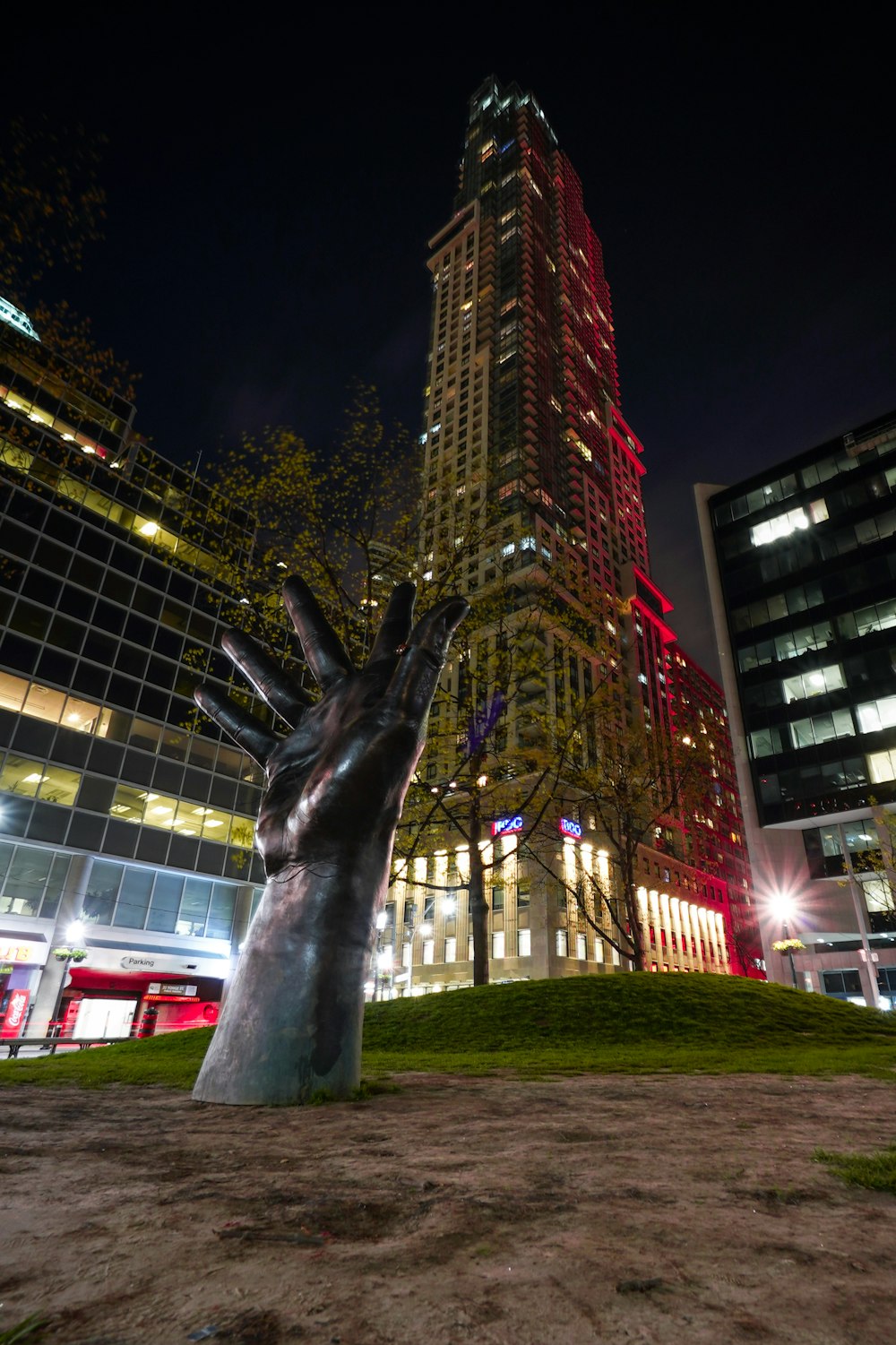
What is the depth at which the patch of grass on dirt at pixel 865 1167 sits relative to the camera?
3.44 meters

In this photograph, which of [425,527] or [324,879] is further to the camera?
[425,527]

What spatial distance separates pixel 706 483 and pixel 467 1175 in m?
70.1

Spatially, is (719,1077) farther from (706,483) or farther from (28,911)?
(706,483)

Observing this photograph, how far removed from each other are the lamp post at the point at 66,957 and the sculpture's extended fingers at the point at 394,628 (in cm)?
3342

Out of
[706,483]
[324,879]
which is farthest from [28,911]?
[706,483]

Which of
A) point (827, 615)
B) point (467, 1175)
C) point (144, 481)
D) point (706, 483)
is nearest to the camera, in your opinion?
point (467, 1175)

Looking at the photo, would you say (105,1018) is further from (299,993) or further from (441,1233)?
(441,1233)

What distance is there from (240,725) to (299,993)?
3626mm

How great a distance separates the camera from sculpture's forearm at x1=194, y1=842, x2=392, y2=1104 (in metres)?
6.44

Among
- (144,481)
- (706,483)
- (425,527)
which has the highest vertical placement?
(706,483)

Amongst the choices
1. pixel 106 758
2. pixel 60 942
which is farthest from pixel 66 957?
pixel 106 758

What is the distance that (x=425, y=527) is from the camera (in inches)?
940

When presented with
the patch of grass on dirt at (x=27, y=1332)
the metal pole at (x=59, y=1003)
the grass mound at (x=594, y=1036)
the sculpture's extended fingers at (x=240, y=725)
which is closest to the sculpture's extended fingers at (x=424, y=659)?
the sculpture's extended fingers at (x=240, y=725)

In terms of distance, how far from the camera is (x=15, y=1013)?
32.9 m
